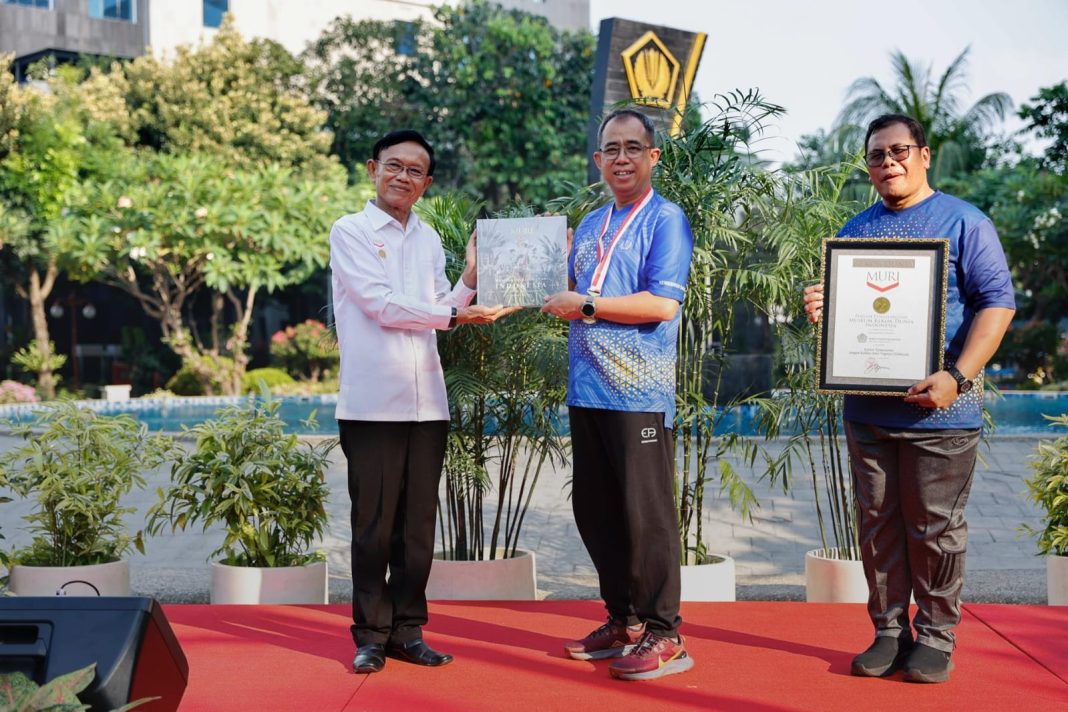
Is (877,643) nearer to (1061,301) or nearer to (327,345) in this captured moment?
(327,345)

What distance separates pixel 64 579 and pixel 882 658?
302 centimetres

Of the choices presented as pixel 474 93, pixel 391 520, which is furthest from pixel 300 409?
pixel 391 520

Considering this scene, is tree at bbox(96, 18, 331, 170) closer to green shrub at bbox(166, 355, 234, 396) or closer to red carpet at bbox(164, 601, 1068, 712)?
green shrub at bbox(166, 355, 234, 396)

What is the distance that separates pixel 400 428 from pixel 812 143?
2523 cm

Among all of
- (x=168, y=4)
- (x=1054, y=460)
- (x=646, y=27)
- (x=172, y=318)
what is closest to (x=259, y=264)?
(x=172, y=318)

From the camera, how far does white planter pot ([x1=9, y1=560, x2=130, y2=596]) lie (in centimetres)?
457

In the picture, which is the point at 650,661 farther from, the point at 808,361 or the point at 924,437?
the point at 808,361

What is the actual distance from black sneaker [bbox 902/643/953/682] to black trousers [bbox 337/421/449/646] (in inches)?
56.6

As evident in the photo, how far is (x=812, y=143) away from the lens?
89.8ft

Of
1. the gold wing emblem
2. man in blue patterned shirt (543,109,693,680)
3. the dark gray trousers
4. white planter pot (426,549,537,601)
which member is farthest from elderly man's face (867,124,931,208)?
the gold wing emblem

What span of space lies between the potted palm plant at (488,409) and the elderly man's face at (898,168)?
149 centimetres

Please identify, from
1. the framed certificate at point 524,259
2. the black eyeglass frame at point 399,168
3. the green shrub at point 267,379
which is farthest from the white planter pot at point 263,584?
the green shrub at point 267,379

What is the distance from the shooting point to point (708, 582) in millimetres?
4637
